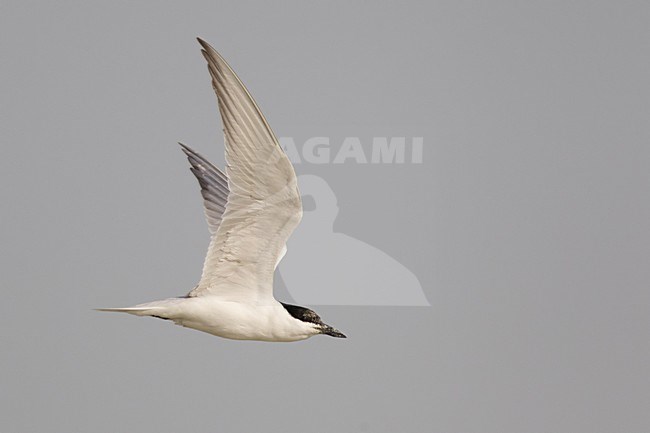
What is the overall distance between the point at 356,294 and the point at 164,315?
118cm

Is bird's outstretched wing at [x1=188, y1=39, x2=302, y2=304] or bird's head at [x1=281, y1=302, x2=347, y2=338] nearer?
bird's outstretched wing at [x1=188, y1=39, x2=302, y2=304]

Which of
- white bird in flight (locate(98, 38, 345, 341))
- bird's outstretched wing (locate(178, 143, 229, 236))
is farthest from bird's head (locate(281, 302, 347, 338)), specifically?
bird's outstretched wing (locate(178, 143, 229, 236))

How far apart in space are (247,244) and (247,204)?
0.11 meters

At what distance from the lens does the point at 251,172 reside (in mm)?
2205

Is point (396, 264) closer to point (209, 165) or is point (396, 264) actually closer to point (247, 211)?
point (209, 165)

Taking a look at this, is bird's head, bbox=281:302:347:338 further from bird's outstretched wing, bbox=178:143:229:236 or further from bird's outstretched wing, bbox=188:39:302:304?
bird's outstretched wing, bbox=178:143:229:236

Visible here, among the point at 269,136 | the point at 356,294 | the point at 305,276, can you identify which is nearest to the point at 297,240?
the point at 305,276

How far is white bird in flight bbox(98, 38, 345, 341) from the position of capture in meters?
2.13

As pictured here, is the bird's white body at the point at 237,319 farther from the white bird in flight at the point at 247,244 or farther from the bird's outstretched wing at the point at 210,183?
the bird's outstretched wing at the point at 210,183

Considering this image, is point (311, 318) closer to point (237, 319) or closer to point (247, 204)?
point (237, 319)

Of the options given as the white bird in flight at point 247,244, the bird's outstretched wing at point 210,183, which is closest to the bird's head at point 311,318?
the white bird in flight at point 247,244

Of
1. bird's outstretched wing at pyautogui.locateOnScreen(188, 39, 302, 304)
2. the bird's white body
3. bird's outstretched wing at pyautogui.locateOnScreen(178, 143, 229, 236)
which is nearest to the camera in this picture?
bird's outstretched wing at pyautogui.locateOnScreen(188, 39, 302, 304)

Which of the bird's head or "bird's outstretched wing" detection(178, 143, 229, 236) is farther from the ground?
"bird's outstretched wing" detection(178, 143, 229, 236)

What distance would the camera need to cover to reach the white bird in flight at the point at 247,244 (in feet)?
7.00
